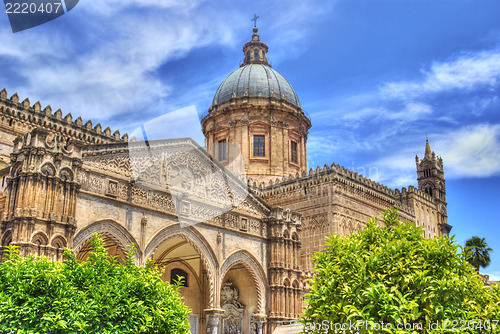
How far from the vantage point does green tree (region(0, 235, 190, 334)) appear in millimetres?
12336

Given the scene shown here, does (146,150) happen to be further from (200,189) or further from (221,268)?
(221,268)

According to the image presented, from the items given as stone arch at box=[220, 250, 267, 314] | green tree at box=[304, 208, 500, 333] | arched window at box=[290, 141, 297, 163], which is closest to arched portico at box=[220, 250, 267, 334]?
stone arch at box=[220, 250, 267, 314]

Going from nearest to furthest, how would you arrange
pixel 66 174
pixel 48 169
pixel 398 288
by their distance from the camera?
1. pixel 398 288
2. pixel 48 169
3. pixel 66 174

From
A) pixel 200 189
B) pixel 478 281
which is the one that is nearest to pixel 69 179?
pixel 200 189

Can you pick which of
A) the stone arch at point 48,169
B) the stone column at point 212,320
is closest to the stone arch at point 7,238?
the stone arch at point 48,169

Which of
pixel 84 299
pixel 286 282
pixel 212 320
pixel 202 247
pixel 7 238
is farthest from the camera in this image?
pixel 286 282

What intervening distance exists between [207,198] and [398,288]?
1533 centimetres

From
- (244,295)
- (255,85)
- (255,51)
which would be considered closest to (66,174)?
(244,295)

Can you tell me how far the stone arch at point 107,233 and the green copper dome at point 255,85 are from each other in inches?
1021

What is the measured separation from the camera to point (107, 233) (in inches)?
840

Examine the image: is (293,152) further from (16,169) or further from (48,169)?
(16,169)

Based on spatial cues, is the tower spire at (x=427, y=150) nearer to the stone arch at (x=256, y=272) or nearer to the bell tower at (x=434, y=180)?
the bell tower at (x=434, y=180)

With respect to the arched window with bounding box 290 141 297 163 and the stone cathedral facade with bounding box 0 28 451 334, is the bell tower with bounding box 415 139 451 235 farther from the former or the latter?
the arched window with bounding box 290 141 297 163

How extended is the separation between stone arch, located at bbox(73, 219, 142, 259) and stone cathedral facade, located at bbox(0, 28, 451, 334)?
46mm
